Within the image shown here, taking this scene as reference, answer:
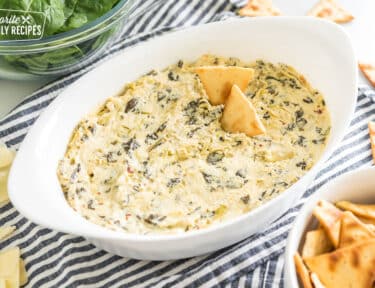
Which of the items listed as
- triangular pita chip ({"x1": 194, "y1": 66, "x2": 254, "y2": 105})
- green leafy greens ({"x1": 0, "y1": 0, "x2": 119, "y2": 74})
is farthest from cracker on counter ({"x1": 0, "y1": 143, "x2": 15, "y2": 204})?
triangular pita chip ({"x1": 194, "y1": 66, "x2": 254, "y2": 105})

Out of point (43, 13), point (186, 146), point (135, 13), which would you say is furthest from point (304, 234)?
point (135, 13)

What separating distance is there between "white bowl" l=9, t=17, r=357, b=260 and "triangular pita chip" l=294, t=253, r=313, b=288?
175 mm

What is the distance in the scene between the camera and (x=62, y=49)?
211cm

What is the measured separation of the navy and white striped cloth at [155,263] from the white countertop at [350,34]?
9 cm

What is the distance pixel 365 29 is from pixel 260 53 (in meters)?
0.55

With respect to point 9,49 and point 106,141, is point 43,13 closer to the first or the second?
point 9,49

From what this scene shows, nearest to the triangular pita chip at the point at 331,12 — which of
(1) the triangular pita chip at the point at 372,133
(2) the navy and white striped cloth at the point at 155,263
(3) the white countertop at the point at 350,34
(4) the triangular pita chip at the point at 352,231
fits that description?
(3) the white countertop at the point at 350,34

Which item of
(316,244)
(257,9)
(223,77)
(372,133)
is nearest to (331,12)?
(257,9)

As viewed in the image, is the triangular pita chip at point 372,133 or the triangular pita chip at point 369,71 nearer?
the triangular pita chip at point 372,133

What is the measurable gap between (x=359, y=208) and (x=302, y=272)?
0.76 feet

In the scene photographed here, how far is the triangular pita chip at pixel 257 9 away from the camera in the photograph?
239 cm

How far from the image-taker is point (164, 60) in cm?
206

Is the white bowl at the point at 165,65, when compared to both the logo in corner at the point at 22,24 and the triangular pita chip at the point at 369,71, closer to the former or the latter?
the logo in corner at the point at 22,24

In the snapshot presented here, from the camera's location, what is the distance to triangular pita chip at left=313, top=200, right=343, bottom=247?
1548 millimetres
